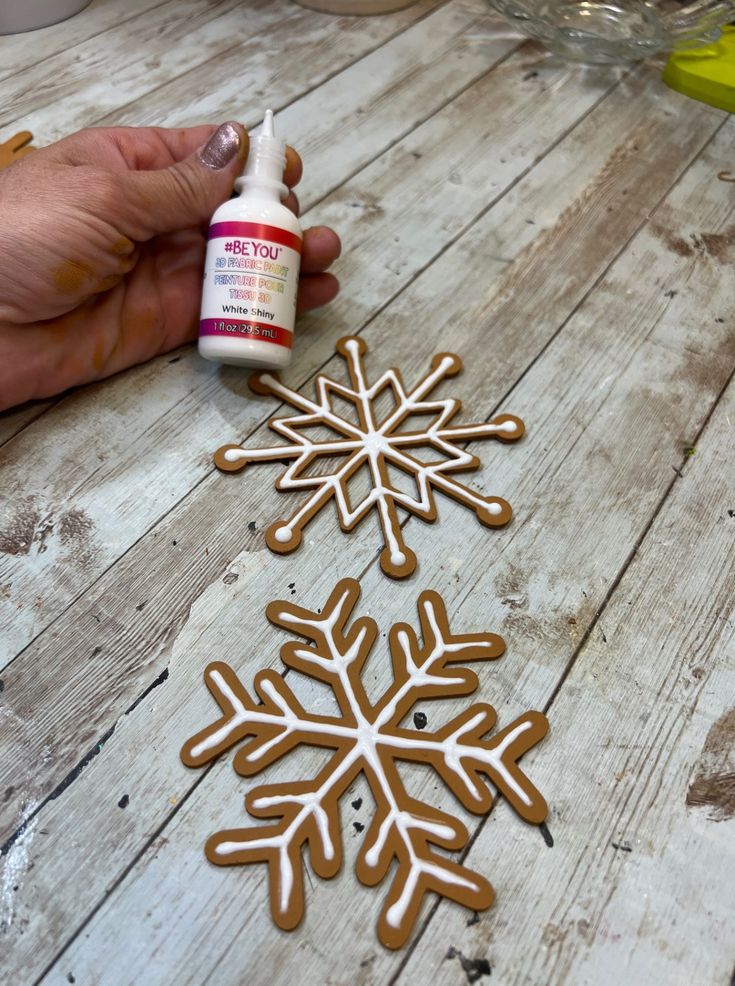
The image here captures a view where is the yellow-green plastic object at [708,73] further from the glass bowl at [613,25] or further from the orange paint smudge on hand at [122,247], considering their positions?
the orange paint smudge on hand at [122,247]

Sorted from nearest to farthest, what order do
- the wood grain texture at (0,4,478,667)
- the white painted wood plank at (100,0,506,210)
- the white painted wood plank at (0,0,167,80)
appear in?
the wood grain texture at (0,4,478,667) < the white painted wood plank at (100,0,506,210) < the white painted wood plank at (0,0,167,80)

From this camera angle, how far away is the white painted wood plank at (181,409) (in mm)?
754

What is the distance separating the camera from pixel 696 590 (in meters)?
0.76

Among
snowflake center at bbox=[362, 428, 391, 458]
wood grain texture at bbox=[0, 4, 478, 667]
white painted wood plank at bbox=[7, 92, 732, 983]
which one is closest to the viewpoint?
white painted wood plank at bbox=[7, 92, 732, 983]

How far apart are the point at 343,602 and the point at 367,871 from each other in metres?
0.23

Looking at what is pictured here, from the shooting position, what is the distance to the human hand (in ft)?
2.55

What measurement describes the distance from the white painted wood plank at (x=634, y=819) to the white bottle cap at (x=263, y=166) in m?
0.54

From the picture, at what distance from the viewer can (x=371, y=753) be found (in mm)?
635

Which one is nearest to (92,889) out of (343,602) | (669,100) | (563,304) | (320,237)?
(343,602)

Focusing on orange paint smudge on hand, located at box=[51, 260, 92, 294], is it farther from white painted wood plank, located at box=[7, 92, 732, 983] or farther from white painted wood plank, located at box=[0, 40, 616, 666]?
white painted wood plank, located at box=[7, 92, 732, 983]

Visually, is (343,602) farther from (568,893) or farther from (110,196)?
(110,196)

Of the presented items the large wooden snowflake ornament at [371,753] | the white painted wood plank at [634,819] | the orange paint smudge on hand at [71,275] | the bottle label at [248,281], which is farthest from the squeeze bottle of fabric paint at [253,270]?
the white painted wood plank at [634,819]

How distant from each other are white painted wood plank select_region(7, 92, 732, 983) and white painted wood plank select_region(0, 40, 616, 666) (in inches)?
2.8

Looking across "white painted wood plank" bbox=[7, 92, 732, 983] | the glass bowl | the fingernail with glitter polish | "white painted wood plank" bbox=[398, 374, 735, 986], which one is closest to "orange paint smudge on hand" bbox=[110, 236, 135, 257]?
the fingernail with glitter polish
